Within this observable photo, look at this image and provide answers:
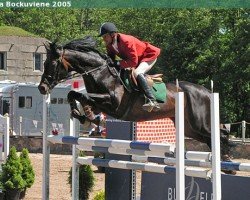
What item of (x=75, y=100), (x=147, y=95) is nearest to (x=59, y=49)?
(x=75, y=100)

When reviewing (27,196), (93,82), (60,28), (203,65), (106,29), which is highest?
(60,28)

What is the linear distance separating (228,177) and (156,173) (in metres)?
1.06

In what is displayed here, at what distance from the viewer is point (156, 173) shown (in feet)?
21.1

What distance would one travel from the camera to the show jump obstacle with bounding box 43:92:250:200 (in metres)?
4.98

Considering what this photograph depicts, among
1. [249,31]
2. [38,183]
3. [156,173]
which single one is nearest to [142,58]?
[156,173]

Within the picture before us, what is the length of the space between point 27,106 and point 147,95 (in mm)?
18703

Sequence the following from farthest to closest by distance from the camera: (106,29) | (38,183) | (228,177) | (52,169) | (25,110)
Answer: (25,110), (52,169), (38,183), (106,29), (228,177)

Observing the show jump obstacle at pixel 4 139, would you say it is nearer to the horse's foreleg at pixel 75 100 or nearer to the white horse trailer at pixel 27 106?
the horse's foreleg at pixel 75 100

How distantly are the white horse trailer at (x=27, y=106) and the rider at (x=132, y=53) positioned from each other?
16.6m

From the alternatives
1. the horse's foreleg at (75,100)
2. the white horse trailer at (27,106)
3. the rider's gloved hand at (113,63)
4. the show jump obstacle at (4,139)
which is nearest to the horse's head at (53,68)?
the horse's foreleg at (75,100)

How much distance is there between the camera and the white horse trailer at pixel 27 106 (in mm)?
24438

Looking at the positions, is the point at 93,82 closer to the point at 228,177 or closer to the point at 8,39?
the point at 228,177

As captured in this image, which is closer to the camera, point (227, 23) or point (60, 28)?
point (227, 23)

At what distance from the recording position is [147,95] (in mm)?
7238
